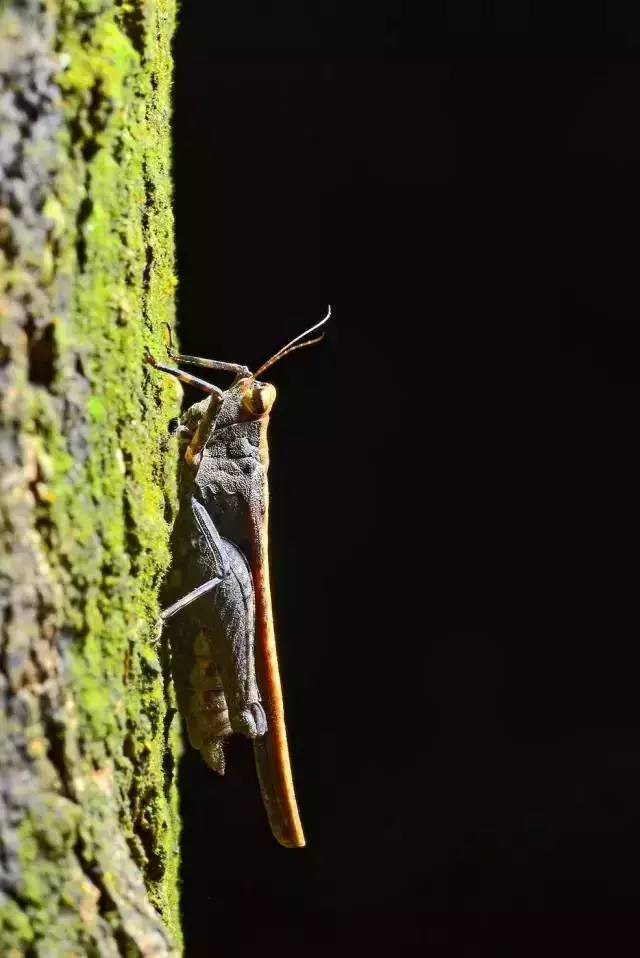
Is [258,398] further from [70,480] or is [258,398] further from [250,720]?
[70,480]

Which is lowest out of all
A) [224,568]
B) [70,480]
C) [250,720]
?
[250,720]

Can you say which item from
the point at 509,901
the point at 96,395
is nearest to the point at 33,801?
the point at 96,395

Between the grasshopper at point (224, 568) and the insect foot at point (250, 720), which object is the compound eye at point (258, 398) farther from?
the insect foot at point (250, 720)

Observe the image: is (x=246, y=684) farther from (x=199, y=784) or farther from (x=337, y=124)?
(x=337, y=124)

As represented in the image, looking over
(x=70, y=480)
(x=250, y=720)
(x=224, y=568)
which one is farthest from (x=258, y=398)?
(x=70, y=480)

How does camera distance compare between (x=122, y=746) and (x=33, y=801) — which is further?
(x=122, y=746)

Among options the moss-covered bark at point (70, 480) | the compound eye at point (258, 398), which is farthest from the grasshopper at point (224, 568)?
the moss-covered bark at point (70, 480)
